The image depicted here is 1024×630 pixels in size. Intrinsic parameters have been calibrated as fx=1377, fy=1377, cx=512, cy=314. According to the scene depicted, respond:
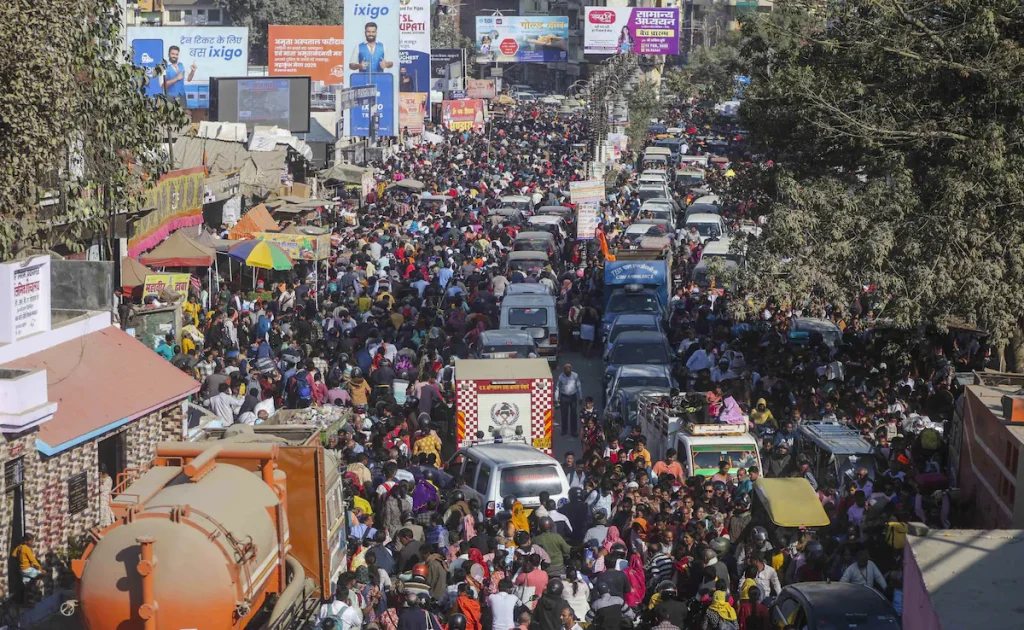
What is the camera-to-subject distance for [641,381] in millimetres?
20109

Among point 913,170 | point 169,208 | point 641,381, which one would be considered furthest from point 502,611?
point 169,208

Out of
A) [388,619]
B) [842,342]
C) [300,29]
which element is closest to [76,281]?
[388,619]

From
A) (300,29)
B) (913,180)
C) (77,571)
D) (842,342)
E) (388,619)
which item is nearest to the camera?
(77,571)

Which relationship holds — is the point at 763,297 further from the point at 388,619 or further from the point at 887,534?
the point at 388,619

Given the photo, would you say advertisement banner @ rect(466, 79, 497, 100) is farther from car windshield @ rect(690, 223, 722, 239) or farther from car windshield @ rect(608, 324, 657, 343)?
car windshield @ rect(608, 324, 657, 343)

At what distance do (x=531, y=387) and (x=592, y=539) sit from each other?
5.22m

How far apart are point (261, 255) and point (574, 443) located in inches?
364

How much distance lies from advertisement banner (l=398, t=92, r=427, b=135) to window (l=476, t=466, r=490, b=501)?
1868 inches

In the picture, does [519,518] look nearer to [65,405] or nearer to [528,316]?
[65,405]

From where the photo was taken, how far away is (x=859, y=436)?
16234 mm

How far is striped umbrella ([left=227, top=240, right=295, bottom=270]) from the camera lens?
26.5 meters

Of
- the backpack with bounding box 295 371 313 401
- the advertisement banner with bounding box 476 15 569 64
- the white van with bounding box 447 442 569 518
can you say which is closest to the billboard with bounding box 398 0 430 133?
the advertisement banner with bounding box 476 15 569 64

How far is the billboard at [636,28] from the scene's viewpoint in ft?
295

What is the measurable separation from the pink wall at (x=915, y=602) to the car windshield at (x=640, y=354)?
12007 mm
